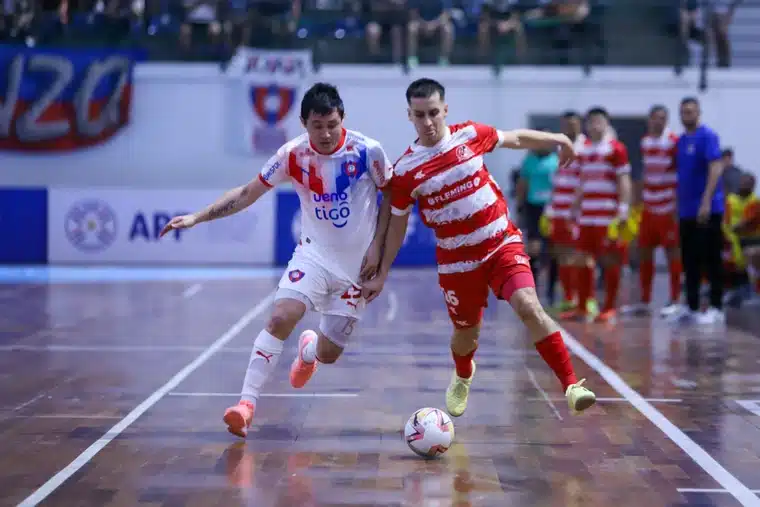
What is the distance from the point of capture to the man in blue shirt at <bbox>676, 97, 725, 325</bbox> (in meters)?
12.3

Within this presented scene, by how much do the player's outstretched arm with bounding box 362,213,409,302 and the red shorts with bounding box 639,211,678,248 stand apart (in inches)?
282

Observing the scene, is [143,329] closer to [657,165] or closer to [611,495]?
[657,165]

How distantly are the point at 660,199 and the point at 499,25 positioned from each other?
9264 millimetres

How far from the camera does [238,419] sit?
6.24 meters

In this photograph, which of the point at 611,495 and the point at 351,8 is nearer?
the point at 611,495

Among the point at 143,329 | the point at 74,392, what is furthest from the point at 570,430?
the point at 143,329

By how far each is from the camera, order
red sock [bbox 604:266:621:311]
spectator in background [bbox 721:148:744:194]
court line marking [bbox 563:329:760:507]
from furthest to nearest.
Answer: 1. spectator in background [bbox 721:148:744:194]
2. red sock [bbox 604:266:621:311]
3. court line marking [bbox 563:329:760:507]

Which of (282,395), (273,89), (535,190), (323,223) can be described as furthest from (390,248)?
(273,89)

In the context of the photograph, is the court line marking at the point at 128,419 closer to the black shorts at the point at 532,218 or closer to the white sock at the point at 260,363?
the white sock at the point at 260,363

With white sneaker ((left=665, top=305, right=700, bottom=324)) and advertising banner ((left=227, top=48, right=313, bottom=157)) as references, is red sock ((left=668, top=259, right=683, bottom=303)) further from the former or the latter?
advertising banner ((left=227, top=48, right=313, bottom=157))

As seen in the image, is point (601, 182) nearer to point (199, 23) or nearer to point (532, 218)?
point (532, 218)

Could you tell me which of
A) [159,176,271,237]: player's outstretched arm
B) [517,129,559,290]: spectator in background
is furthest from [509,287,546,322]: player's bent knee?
[517,129,559,290]: spectator in background

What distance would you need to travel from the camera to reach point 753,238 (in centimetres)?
1516

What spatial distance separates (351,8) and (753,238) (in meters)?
9.76
